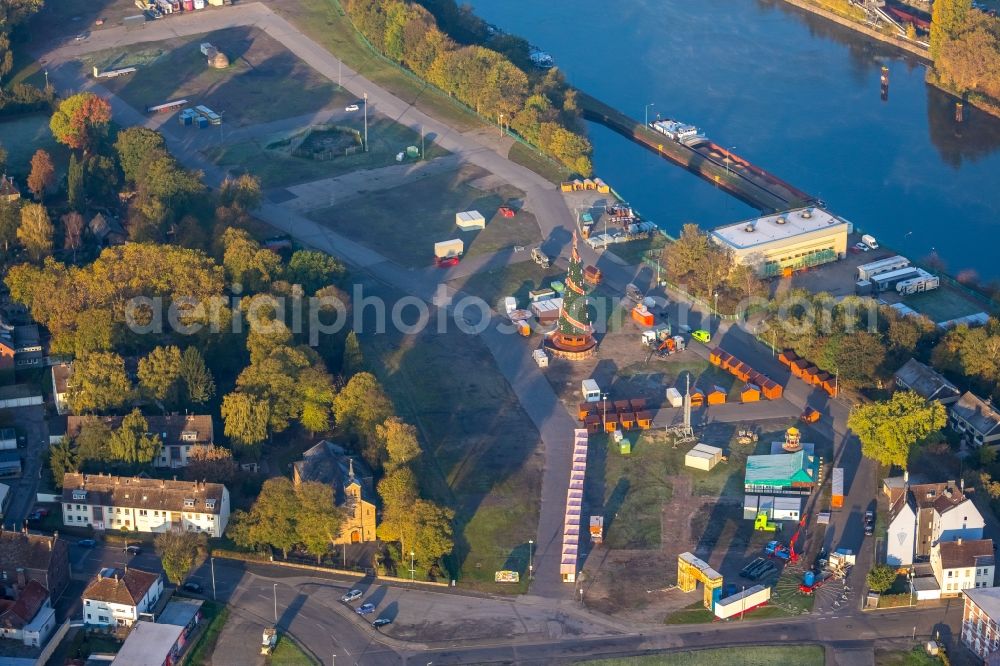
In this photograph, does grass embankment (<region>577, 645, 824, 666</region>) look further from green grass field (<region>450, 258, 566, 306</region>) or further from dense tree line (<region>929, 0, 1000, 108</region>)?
dense tree line (<region>929, 0, 1000, 108</region>)

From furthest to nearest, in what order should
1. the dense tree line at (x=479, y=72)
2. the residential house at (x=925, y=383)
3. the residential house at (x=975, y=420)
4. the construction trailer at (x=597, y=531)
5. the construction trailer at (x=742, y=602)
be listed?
the dense tree line at (x=479, y=72)
the residential house at (x=925, y=383)
the residential house at (x=975, y=420)
the construction trailer at (x=597, y=531)
the construction trailer at (x=742, y=602)

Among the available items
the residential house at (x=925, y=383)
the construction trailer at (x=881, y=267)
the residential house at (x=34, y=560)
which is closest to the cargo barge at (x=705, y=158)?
the construction trailer at (x=881, y=267)

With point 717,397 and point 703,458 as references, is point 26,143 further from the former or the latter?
point 703,458

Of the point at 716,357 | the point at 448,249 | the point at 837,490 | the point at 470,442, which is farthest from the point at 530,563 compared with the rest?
the point at 448,249

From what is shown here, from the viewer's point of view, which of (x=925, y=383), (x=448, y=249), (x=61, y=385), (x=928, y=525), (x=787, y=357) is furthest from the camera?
(x=448, y=249)

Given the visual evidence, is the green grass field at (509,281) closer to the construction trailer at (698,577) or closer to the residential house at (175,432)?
the residential house at (175,432)
